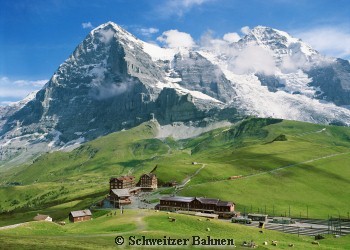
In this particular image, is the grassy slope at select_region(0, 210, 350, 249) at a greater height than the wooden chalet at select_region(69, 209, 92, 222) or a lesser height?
greater

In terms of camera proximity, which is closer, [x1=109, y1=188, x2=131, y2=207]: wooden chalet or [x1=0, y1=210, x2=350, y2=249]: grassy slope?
[x1=0, y1=210, x2=350, y2=249]: grassy slope

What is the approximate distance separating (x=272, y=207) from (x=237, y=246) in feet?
338

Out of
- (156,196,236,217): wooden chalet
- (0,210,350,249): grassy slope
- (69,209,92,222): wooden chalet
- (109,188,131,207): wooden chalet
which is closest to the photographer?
(0,210,350,249): grassy slope

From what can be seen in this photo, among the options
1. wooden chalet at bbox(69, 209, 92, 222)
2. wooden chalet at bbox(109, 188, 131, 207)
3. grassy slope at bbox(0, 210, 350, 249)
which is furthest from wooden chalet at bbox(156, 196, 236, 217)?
grassy slope at bbox(0, 210, 350, 249)

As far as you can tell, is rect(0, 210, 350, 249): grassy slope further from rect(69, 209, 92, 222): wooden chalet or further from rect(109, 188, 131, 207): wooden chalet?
rect(109, 188, 131, 207): wooden chalet

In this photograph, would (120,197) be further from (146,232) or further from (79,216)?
(146,232)

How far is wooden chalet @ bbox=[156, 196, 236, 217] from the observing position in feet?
507

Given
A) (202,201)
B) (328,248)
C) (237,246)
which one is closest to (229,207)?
(202,201)

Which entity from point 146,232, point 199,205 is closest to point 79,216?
point 199,205

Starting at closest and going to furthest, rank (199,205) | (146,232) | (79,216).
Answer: (146,232), (79,216), (199,205)

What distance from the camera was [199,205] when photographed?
6275 inches

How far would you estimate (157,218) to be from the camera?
108125mm

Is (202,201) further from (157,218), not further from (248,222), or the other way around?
(157,218)

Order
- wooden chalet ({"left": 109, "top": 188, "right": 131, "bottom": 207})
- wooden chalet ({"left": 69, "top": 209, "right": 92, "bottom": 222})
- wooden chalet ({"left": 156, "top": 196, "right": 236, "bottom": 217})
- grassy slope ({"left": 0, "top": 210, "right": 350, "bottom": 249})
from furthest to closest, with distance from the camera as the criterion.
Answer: wooden chalet ({"left": 109, "top": 188, "right": 131, "bottom": 207}) → wooden chalet ({"left": 156, "top": 196, "right": 236, "bottom": 217}) → wooden chalet ({"left": 69, "top": 209, "right": 92, "bottom": 222}) → grassy slope ({"left": 0, "top": 210, "right": 350, "bottom": 249})
